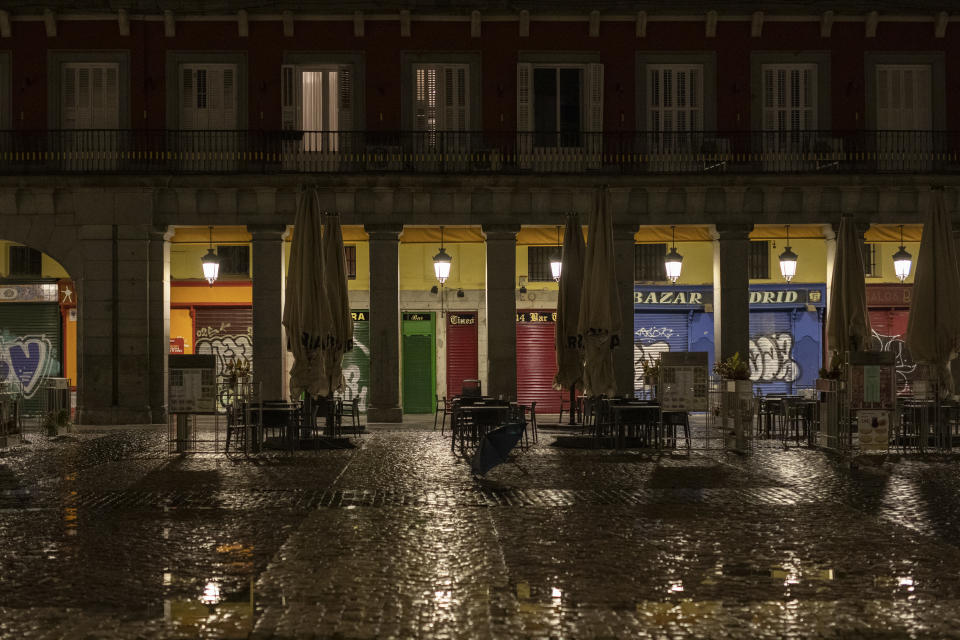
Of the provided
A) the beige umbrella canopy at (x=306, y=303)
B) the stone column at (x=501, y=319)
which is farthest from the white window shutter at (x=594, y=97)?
the beige umbrella canopy at (x=306, y=303)

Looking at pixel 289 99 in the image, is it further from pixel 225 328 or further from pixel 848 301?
pixel 848 301

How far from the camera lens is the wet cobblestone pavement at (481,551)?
734 centimetres

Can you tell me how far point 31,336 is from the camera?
28.6 metres

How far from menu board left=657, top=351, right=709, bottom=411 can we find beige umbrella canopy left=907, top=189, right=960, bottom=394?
342cm

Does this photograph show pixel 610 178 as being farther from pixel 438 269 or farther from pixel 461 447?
pixel 461 447

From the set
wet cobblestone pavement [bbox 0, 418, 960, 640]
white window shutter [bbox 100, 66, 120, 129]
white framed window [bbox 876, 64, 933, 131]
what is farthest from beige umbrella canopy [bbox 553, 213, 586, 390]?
white window shutter [bbox 100, 66, 120, 129]

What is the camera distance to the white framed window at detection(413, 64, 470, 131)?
1060 inches

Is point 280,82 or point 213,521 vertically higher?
point 280,82

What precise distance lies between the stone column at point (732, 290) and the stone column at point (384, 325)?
24.4 ft

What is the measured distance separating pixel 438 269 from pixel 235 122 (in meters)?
6.06

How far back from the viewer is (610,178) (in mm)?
26250

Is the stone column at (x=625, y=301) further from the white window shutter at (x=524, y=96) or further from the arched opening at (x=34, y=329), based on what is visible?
the arched opening at (x=34, y=329)

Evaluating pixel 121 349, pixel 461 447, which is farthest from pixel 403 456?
pixel 121 349

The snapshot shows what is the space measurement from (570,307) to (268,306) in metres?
8.17
